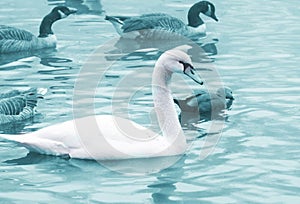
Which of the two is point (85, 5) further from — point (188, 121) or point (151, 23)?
point (188, 121)

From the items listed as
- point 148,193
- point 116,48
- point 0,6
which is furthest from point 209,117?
point 0,6

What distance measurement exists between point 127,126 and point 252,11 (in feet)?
31.5

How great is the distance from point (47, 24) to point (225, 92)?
5589 mm

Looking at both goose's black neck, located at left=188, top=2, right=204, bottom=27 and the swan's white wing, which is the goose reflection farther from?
the swan's white wing

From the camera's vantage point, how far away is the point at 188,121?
1072 centimetres

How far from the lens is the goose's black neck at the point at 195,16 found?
55.3 feet

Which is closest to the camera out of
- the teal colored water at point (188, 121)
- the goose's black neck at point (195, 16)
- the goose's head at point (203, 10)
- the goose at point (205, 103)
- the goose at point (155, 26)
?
the teal colored water at point (188, 121)

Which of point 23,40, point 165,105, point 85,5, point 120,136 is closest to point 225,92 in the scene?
point 165,105

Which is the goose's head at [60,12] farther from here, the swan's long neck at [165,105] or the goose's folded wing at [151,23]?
the swan's long neck at [165,105]

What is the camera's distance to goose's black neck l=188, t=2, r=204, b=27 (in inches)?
663

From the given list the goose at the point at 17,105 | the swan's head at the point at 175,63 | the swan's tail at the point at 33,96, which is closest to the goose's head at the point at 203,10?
the swan's tail at the point at 33,96

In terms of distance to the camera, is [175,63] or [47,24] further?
[47,24]

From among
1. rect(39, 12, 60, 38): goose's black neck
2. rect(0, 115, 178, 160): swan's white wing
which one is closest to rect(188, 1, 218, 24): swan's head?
rect(39, 12, 60, 38): goose's black neck

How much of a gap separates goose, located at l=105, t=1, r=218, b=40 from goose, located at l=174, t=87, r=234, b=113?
16.7 ft
